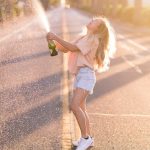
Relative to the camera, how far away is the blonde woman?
6957 mm

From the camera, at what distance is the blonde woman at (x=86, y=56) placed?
696cm

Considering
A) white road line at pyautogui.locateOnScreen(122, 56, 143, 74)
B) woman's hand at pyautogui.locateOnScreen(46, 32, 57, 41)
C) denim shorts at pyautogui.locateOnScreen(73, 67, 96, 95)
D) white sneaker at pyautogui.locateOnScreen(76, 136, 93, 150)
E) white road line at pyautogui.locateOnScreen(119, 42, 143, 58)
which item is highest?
woman's hand at pyautogui.locateOnScreen(46, 32, 57, 41)

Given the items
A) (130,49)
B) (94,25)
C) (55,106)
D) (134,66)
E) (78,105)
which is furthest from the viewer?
(130,49)

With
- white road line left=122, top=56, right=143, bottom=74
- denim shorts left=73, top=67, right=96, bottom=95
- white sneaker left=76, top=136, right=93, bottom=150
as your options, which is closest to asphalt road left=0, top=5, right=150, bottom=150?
white road line left=122, top=56, right=143, bottom=74

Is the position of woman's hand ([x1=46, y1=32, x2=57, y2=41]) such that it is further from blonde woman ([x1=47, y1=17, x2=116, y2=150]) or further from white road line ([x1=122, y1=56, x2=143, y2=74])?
white road line ([x1=122, y1=56, x2=143, y2=74])

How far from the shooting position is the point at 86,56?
7.04 meters

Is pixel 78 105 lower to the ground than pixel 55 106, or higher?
higher

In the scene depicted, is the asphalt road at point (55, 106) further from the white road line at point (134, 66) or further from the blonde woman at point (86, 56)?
the blonde woman at point (86, 56)

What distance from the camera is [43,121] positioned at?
8703mm

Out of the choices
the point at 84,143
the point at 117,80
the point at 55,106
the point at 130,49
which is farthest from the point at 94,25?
the point at 130,49

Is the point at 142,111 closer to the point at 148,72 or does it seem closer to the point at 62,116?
the point at 62,116

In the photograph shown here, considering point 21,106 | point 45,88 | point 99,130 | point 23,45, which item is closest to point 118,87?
point 45,88

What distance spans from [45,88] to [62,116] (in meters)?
3.07

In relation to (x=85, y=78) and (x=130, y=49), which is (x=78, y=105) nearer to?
(x=85, y=78)
